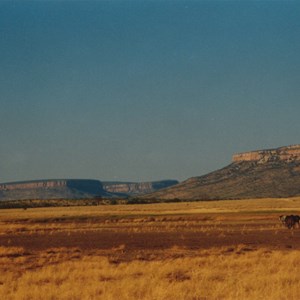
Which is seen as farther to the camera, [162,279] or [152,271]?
[152,271]

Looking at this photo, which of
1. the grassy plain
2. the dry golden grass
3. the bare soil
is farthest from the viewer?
the bare soil

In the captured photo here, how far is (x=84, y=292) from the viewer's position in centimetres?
1805

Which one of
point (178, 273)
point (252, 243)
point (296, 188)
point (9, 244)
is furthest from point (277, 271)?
point (296, 188)

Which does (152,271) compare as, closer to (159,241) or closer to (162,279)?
(162,279)

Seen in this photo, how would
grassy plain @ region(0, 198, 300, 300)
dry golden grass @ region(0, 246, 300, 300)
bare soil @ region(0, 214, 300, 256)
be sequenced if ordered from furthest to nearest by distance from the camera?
1. bare soil @ region(0, 214, 300, 256)
2. grassy plain @ region(0, 198, 300, 300)
3. dry golden grass @ region(0, 246, 300, 300)

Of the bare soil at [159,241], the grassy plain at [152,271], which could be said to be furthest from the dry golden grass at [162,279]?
the bare soil at [159,241]

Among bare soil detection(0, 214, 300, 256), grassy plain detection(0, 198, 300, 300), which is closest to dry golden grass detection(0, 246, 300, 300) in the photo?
grassy plain detection(0, 198, 300, 300)

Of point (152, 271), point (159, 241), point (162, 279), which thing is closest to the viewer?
point (162, 279)

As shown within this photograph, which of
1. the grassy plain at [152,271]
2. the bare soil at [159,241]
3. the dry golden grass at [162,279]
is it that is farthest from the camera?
the bare soil at [159,241]

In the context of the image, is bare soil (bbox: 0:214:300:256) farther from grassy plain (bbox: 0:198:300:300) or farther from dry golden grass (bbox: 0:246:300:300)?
dry golden grass (bbox: 0:246:300:300)

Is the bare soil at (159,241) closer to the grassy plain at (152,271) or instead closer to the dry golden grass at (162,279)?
the grassy plain at (152,271)

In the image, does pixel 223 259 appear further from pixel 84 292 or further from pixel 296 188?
pixel 296 188

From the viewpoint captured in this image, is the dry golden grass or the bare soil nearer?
the dry golden grass

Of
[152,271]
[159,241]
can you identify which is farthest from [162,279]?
[159,241]
